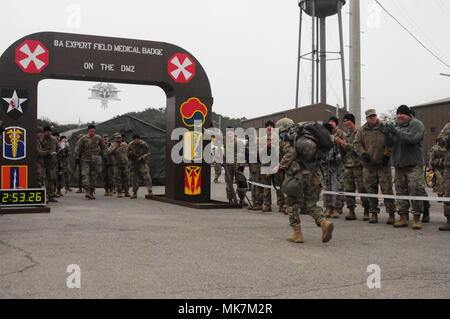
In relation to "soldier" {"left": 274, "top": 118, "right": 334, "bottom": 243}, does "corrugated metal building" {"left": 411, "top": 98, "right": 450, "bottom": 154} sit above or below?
above

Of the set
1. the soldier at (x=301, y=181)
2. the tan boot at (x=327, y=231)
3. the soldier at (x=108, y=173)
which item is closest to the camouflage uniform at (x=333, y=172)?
the soldier at (x=301, y=181)

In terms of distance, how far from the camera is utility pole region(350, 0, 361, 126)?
43.0 ft

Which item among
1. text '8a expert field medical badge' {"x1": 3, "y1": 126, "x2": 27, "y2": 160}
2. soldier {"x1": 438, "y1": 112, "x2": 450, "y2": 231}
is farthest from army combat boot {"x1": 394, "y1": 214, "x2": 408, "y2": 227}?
text '8a expert field medical badge' {"x1": 3, "y1": 126, "x2": 27, "y2": 160}

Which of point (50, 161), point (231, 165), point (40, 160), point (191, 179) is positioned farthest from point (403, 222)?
point (50, 161)

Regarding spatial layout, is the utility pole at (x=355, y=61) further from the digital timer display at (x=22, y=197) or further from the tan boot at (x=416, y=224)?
the digital timer display at (x=22, y=197)

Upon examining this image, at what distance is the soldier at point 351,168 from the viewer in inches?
364

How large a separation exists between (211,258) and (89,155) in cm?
966

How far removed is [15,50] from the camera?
1038cm

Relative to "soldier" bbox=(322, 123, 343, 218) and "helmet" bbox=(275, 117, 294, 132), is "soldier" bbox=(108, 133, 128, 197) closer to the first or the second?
"soldier" bbox=(322, 123, 343, 218)

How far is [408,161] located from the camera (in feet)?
26.7

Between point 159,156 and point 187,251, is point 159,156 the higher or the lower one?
the higher one
